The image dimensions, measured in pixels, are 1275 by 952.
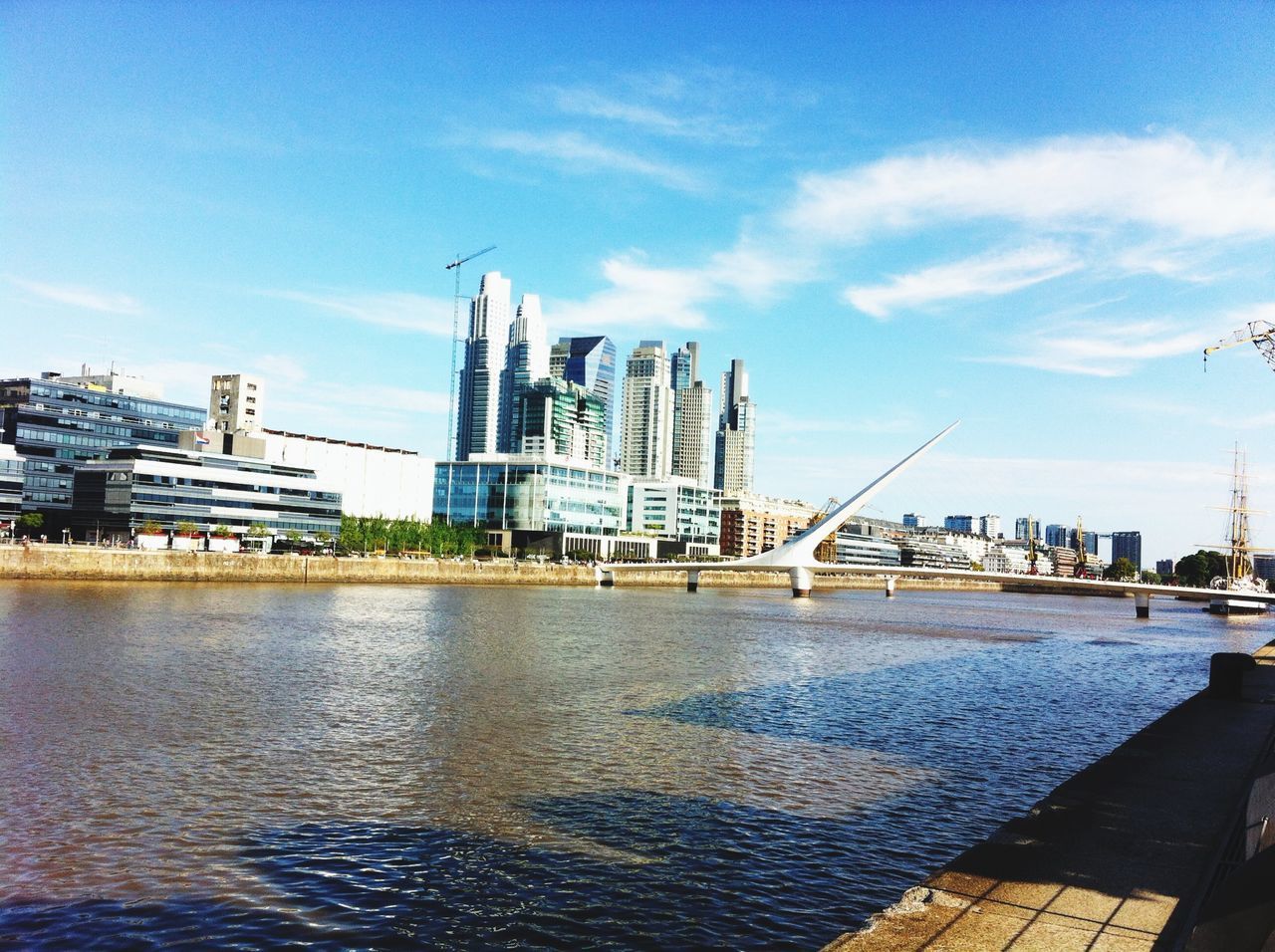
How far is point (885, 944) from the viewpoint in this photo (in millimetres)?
6484

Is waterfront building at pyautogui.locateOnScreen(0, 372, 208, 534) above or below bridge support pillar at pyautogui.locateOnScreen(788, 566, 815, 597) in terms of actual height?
above

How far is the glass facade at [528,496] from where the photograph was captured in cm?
13950

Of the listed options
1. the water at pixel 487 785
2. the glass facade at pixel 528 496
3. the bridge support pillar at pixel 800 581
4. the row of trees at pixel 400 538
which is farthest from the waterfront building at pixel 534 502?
the water at pixel 487 785

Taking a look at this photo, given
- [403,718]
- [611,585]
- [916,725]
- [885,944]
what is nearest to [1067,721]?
[916,725]

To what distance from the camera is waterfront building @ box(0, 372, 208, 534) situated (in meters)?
100

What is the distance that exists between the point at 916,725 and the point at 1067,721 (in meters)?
4.41

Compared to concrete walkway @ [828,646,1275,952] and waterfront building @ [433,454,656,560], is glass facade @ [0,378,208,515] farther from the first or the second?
concrete walkway @ [828,646,1275,952]

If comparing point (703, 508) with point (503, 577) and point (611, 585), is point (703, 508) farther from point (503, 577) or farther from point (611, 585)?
point (503, 577)

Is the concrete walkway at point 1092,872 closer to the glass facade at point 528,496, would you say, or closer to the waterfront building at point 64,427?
the waterfront building at point 64,427

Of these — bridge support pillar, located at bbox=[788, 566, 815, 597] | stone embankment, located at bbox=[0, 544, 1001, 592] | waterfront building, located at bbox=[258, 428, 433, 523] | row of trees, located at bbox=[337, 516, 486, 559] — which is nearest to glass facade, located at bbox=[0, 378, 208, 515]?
waterfront building, located at bbox=[258, 428, 433, 523]

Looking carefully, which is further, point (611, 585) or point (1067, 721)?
point (611, 585)

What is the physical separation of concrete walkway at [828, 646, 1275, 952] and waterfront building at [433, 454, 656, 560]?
12729 cm

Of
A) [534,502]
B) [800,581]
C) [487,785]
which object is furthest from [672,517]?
[487,785]

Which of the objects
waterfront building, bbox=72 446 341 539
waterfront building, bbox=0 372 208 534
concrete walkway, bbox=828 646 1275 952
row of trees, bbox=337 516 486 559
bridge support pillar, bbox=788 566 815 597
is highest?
waterfront building, bbox=0 372 208 534
